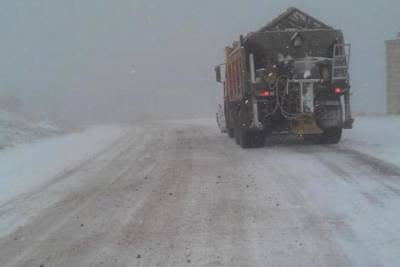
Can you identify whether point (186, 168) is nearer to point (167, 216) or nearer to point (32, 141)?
point (167, 216)

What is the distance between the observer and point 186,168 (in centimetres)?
1115

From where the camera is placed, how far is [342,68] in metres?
14.0

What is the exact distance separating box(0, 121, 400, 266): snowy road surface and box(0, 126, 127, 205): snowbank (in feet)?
1.41

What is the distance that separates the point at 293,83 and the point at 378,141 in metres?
2.68

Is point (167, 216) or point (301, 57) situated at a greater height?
point (301, 57)

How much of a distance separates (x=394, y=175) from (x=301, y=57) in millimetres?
5463

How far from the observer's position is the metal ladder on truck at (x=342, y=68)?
46.0 feet

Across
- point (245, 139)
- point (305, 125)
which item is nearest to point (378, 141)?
point (305, 125)

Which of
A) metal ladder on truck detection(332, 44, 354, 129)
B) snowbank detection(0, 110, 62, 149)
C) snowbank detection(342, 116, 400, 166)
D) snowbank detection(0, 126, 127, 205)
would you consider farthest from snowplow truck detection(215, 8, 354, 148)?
snowbank detection(0, 110, 62, 149)

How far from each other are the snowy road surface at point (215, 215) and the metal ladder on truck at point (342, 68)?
261 cm

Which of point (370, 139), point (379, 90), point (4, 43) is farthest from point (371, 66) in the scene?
point (370, 139)

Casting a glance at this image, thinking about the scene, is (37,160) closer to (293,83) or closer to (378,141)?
(293,83)

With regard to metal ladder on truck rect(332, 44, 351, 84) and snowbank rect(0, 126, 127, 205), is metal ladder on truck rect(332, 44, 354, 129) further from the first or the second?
snowbank rect(0, 126, 127, 205)

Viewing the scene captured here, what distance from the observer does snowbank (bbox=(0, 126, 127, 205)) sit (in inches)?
407
